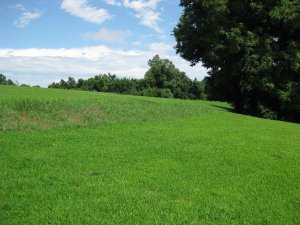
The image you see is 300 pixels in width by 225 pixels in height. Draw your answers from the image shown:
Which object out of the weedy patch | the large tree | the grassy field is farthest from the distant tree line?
the grassy field

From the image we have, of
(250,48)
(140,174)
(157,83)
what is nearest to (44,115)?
(140,174)

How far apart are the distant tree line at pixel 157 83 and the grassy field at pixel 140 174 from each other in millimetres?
91487

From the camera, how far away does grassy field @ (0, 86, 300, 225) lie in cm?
805

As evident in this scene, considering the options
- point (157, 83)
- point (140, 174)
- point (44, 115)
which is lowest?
point (140, 174)

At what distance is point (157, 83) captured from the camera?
11531cm

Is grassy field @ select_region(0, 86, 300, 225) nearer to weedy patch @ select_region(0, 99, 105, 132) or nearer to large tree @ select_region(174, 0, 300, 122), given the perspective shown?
weedy patch @ select_region(0, 99, 105, 132)

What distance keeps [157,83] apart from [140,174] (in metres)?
105

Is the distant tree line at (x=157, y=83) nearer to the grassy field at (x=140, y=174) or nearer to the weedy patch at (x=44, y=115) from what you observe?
the weedy patch at (x=44, y=115)

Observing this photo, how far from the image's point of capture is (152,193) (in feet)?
30.1

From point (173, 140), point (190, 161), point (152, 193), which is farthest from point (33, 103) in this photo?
point (152, 193)

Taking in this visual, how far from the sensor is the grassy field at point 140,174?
8055 millimetres

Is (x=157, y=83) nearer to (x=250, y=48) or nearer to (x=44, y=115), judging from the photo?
(x=250, y=48)

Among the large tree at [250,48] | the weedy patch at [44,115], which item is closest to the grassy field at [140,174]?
the weedy patch at [44,115]

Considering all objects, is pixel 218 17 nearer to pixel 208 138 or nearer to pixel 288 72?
pixel 288 72
